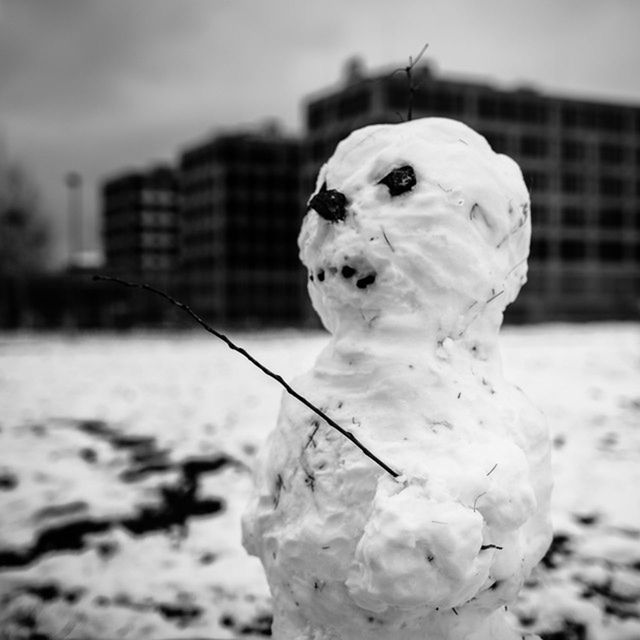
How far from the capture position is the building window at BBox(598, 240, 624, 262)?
39.5 m

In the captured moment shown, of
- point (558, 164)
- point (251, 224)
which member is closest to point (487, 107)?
point (558, 164)

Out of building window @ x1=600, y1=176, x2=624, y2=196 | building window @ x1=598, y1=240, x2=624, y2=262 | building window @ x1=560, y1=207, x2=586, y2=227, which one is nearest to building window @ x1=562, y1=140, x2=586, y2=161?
building window @ x1=600, y1=176, x2=624, y2=196

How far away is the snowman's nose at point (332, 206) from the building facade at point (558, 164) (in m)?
34.2

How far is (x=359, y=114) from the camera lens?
35.6m

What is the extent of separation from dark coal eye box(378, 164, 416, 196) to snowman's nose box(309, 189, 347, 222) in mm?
154

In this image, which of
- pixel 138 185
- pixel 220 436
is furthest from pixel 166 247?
pixel 220 436

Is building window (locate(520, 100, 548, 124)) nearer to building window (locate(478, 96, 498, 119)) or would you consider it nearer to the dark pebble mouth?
building window (locate(478, 96, 498, 119))

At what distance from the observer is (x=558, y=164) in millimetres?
38625

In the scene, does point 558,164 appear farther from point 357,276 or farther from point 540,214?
point 357,276

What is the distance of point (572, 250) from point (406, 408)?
40459 millimetres

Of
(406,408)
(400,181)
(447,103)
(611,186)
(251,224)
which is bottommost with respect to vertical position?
(406,408)

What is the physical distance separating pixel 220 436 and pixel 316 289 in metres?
3.73

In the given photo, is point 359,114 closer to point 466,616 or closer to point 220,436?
point 220,436

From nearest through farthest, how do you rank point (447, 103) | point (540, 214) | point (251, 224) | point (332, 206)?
point (332, 206) → point (447, 103) → point (540, 214) → point (251, 224)
